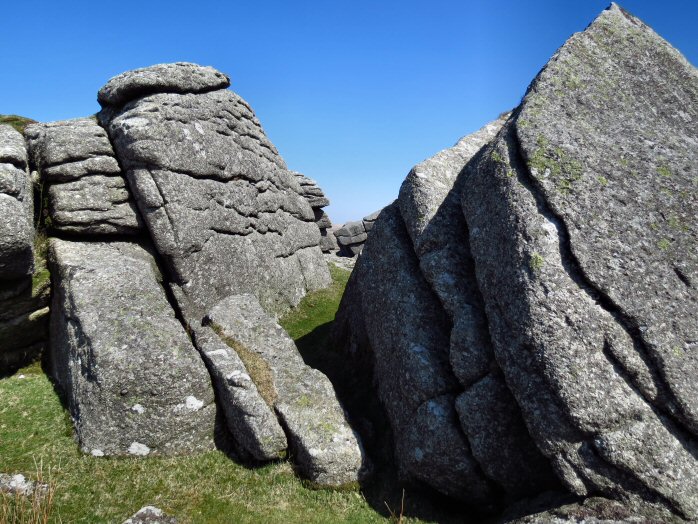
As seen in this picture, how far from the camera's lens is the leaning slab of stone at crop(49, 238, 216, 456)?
13.6 meters

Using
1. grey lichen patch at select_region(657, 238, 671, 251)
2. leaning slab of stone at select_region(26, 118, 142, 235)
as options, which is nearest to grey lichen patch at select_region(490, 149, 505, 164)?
grey lichen patch at select_region(657, 238, 671, 251)

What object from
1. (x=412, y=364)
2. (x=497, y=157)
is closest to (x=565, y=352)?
(x=412, y=364)

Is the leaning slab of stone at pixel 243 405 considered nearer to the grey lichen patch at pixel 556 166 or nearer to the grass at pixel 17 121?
the grey lichen patch at pixel 556 166

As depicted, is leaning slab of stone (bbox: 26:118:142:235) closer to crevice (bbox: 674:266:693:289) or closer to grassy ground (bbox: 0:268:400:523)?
grassy ground (bbox: 0:268:400:523)

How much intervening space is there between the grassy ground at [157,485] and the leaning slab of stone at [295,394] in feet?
2.10

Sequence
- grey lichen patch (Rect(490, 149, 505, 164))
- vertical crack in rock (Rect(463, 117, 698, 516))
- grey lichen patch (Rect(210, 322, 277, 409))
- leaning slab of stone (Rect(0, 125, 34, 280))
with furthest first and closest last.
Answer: leaning slab of stone (Rect(0, 125, 34, 280)) → grey lichen patch (Rect(210, 322, 277, 409)) → grey lichen patch (Rect(490, 149, 505, 164)) → vertical crack in rock (Rect(463, 117, 698, 516))

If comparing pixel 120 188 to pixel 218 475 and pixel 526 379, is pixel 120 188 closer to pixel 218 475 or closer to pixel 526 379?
pixel 218 475

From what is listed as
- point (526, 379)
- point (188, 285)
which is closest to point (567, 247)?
point (526, 379)

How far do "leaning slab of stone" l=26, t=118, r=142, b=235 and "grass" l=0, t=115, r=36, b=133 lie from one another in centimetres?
166

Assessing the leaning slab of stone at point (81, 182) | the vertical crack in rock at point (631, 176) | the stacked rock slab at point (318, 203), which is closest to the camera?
the vertical crack in rock at point (631, 176)

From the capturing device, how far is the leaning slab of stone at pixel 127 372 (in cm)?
1364

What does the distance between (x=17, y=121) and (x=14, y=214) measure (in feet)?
29.6

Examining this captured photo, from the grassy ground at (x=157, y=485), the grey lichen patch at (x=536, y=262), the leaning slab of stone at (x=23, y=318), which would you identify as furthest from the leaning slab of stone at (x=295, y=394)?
the grey lichen patch at (x=536, y=262)

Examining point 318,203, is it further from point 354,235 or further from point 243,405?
point 243,405
